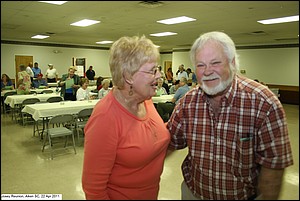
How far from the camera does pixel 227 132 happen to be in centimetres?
81

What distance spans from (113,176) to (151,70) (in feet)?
1.37

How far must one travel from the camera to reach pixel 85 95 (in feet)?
17.4

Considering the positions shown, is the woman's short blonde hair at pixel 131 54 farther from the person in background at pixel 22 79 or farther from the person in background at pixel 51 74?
the person in background at pixel 51 74

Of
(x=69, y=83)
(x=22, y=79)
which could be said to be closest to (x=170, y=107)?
(x=22, y=79)

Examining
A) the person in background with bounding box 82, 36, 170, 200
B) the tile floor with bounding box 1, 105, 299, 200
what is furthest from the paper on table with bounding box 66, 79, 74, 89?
the person in background with bounding box 82, 36, 170, 200

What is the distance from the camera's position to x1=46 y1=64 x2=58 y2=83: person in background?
9.99 metres

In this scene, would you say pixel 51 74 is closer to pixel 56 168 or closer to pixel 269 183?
pixel 56 168

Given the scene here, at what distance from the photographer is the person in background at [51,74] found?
9992 millimetres

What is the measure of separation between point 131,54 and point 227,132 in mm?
403

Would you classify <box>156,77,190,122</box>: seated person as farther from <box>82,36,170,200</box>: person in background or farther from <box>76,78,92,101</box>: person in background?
<box>76,78,92,101</box>: person in background

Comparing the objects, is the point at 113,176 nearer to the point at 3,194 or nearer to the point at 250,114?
the point at 3,194

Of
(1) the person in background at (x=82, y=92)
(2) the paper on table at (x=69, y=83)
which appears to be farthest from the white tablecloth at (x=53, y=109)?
(2) the paper on table at (x=69, y=83)

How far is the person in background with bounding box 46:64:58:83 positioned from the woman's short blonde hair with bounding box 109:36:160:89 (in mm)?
9894

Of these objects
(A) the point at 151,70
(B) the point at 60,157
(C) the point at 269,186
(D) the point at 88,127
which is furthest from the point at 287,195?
(B) the point at 60,157
